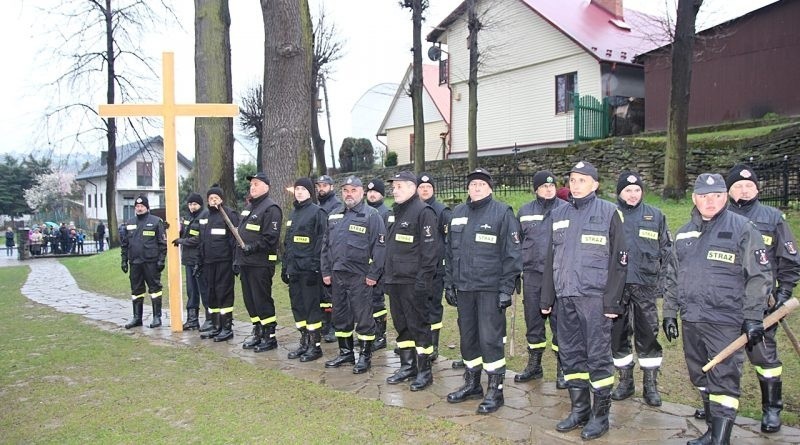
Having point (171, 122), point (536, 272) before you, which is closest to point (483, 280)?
point (536, 272)

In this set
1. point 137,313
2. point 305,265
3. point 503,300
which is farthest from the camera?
point 137,313

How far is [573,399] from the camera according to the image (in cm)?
505

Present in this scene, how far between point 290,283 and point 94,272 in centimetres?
1396

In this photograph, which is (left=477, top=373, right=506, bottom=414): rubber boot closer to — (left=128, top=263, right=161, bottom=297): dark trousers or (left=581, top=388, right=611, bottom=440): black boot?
(left=581, top=388, right=611, bottom=440): black boot

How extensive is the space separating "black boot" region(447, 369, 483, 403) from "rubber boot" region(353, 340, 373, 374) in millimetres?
1317

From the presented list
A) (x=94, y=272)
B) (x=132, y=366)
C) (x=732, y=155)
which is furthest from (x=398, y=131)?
(x=132, y=366)

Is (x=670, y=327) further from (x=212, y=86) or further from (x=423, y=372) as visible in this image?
(x=212, y=86)

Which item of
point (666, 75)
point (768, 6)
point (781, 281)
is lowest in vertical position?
point (781, 281)

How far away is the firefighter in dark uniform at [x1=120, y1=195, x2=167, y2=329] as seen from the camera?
31.3ft

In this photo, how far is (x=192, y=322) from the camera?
9.48 m

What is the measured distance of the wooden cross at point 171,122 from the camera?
9242mm

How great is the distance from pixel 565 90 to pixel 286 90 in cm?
1533

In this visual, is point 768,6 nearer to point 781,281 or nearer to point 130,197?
point 781,281

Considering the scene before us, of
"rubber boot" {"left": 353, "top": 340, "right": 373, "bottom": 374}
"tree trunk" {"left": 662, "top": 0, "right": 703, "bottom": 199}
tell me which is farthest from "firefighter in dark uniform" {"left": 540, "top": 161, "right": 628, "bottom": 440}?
"tree trunk" {"left": 662, "top": 0, "right": 703, "bottom": 199}
